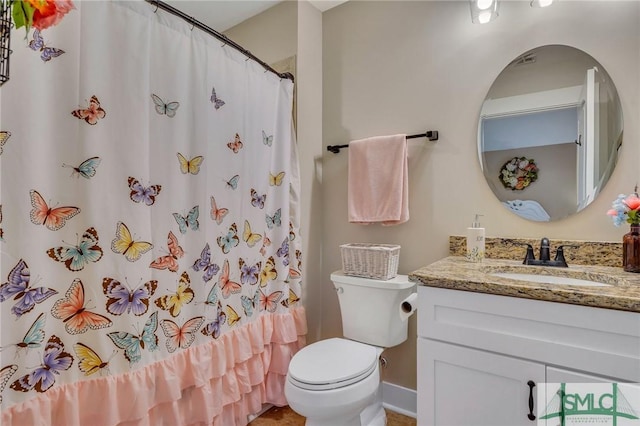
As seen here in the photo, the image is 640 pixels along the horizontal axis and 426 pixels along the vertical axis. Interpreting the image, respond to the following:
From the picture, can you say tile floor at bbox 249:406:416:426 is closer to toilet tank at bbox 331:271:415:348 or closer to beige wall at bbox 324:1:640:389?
beige wall at bbox 324:1:640:389

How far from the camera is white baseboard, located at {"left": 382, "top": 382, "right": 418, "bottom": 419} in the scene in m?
1.84

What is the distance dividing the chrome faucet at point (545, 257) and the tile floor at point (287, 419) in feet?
3.51

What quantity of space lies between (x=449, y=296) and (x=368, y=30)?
1.66 metres

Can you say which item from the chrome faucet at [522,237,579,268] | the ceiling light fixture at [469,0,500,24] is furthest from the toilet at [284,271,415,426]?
the ceiling light fixture at [469,0,500,24]

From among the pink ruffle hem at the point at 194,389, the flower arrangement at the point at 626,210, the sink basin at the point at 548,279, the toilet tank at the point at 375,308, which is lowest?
the pink ruffle hem at the point at 194,389

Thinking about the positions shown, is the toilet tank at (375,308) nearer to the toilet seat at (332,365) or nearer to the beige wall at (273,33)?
the toilet seat at (332,365)

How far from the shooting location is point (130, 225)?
118 cm

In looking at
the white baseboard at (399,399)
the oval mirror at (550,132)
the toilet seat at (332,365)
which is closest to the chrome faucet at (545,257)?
the oval mirror at (550,132)

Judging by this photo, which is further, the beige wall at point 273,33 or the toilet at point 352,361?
the beige wall at point 273,33

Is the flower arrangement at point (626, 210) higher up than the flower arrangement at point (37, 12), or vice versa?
the flower arrangement at point (37, 12)

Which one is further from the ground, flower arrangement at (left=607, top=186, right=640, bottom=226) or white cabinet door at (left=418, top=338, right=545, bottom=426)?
flower arrangement at (left=607, top=186, right=640, bottom=226)

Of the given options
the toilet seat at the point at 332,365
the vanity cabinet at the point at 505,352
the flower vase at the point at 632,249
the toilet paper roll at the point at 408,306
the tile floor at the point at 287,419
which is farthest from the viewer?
the tile floor at the point at 287,419

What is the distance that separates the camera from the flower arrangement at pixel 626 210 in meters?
1.23

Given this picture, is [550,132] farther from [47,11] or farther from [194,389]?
[194,389]
